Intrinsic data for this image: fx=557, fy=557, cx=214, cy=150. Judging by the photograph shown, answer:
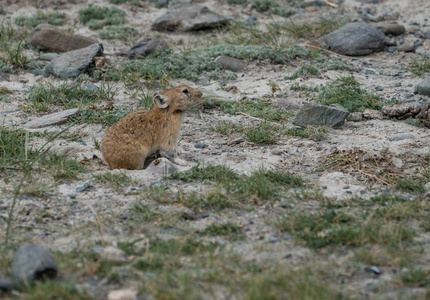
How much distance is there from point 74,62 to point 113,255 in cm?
595

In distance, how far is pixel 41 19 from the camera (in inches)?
481

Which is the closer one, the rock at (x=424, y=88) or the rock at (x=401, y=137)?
the rock at (x=401, y=137)

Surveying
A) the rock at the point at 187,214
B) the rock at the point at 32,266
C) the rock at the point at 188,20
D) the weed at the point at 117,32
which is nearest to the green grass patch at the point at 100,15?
the weed at the point at 117,32

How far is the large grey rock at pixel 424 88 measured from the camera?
28.6ft

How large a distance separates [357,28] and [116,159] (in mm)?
6348

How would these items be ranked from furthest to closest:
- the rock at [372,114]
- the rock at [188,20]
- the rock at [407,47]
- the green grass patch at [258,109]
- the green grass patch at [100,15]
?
the green grass patch at [100,15] < the rock at [188,20] < the rock at [407,47] < the green grass patch at [258,109] < the rock at [372,114]

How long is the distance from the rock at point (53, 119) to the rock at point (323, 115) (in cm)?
332

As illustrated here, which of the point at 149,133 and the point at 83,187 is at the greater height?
the point at 149,133

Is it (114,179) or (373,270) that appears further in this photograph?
(114,179)

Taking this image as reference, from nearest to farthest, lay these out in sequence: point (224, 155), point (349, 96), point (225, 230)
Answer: point (225, 230)
point (224, 155)
point (349, 96)

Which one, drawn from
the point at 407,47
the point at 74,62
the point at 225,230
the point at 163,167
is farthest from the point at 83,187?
the point at 407,47

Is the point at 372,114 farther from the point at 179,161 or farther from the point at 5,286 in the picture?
the point at 5,286

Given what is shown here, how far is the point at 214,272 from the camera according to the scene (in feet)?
14.0

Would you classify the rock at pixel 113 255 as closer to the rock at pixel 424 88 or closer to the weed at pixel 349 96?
the weed at pixel 349 96
